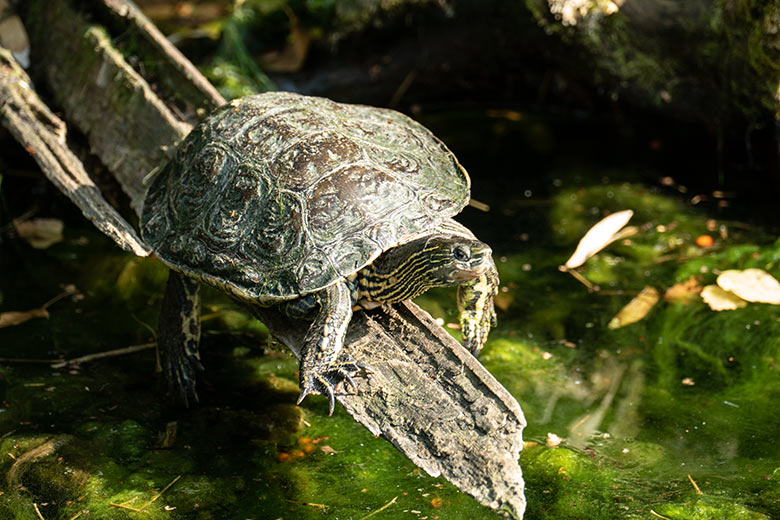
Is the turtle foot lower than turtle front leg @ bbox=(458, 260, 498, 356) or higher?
higher

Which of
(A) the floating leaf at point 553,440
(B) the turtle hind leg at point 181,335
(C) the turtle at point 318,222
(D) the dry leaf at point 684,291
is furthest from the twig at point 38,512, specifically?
(D) the dry leaf at point 684,291

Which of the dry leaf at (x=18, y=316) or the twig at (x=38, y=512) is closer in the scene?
the twig at (x=38, y=512)

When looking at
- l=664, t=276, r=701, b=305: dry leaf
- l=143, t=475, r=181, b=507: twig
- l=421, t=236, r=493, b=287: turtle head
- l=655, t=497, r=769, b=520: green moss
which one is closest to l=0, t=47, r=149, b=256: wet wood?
l=143, t=475, r=181, b=507: twig

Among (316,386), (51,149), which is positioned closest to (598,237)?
(316,386)

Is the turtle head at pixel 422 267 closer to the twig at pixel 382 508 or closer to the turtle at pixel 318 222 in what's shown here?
the turtle at pixel 318 222

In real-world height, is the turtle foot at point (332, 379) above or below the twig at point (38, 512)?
below

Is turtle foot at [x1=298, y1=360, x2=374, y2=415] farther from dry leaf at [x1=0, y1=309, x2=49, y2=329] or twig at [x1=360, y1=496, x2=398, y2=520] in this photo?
dry leaf at [x1=0, y1=309, x2=49, y2=329]
